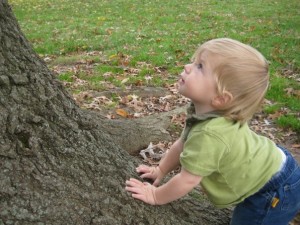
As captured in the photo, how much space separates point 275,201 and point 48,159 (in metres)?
1.27

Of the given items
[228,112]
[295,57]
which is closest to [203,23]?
[295,57]

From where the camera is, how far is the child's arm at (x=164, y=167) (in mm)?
2533

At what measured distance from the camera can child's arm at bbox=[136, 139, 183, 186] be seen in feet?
8.31

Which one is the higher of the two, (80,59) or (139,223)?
(139,223)

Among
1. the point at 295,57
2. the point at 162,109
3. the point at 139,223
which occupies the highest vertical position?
the point at 139,223

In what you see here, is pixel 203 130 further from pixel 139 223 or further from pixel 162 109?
pixel 162 109

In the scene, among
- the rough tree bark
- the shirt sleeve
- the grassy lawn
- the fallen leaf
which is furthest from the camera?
the grassy lawn

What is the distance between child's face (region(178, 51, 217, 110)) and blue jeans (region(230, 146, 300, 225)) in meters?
0.61

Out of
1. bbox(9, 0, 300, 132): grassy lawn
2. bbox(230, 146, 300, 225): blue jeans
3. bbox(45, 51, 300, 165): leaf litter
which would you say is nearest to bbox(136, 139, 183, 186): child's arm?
bbox(230, 146, 300, 225): blue jeans

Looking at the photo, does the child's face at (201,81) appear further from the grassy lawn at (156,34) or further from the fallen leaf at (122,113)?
the grassy lawn at (156,34)

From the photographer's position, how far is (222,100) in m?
2.20

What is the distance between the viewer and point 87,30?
11930mm

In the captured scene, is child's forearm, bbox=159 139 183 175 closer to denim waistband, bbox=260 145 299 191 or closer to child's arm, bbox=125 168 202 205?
child's arm, bbox=125 168 202 205

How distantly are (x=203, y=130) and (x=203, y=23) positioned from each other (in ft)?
37.7
